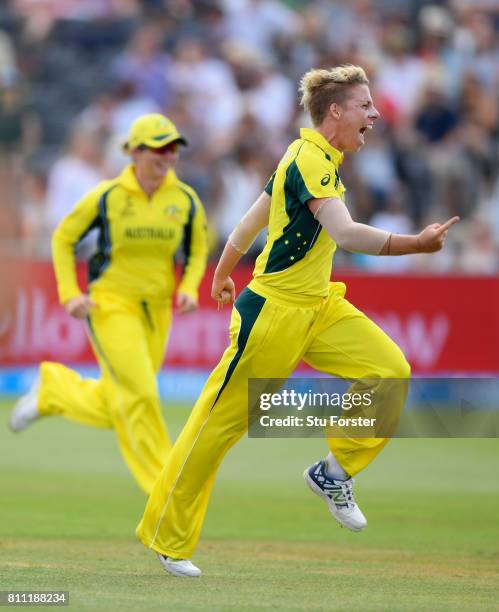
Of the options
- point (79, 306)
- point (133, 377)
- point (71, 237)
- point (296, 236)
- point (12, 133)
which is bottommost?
point (133, 377)

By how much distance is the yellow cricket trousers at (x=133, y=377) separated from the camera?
9172 millimetres

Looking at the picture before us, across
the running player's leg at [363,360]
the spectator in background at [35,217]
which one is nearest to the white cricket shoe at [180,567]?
the running player's leg at [363,360]

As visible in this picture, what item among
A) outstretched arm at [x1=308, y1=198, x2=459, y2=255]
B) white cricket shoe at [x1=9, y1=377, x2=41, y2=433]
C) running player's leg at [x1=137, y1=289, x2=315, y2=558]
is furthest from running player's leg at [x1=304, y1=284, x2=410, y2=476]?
white cricket shoe at [x1=9, y1=377, x2=41, y2=433]

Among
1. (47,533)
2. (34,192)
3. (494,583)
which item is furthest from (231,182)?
(494,583)

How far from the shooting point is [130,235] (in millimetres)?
9570

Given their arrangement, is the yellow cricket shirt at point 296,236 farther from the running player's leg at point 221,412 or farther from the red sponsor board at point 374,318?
the red sponsor board at point 374,318

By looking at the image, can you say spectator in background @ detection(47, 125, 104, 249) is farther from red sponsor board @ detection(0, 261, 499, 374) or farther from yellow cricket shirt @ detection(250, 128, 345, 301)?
yellow cricket shirt @ detection(250, 128, 345, 301)

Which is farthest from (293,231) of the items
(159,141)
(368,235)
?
(159,141)

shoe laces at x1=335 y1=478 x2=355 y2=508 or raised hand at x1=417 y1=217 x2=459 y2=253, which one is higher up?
raised hand at x1=417 y1=217 x2=459 y2=253

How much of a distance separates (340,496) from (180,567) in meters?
0.96

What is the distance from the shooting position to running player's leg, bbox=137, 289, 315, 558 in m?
7.00

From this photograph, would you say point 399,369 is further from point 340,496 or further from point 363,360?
point 340,496

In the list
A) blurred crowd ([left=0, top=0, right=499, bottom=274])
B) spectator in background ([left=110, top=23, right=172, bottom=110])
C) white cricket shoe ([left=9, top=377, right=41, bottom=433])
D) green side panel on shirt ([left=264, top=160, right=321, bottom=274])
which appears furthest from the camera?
spectator in background ([left=110, top=23, right=172, bottom=110])

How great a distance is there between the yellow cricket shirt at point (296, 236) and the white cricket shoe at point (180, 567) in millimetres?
1476
